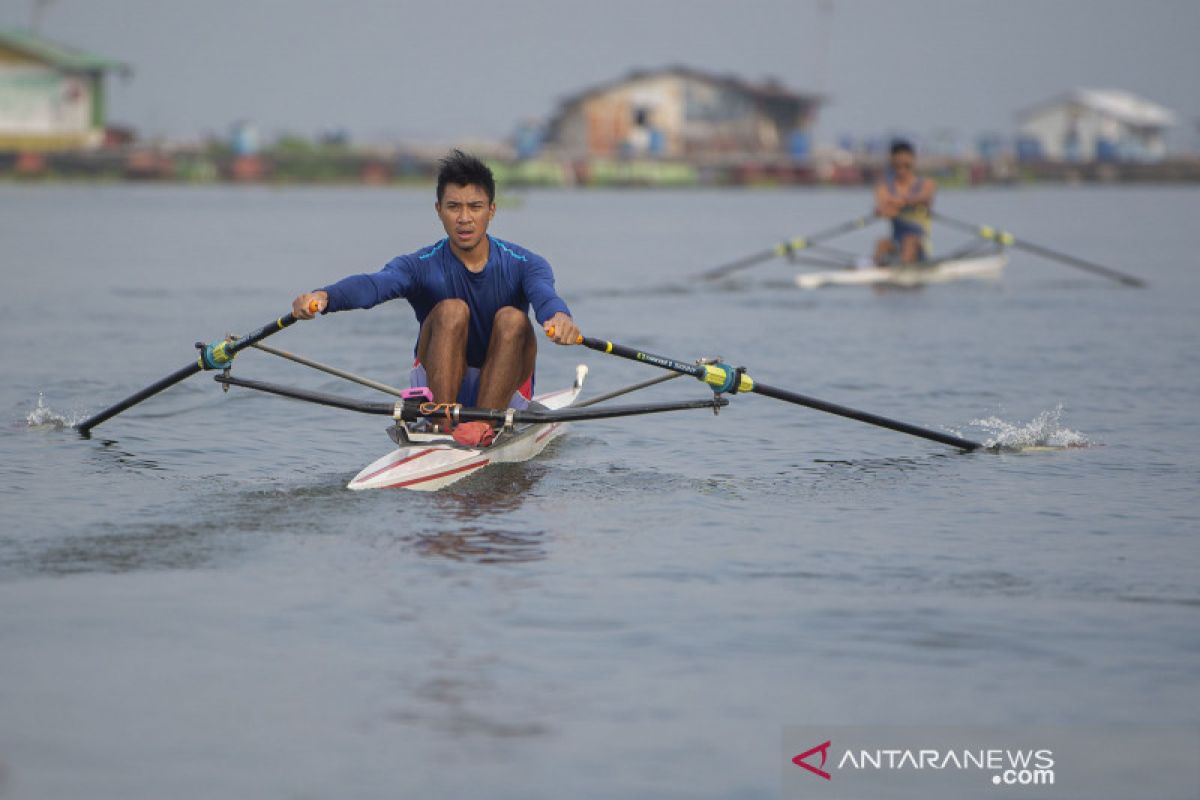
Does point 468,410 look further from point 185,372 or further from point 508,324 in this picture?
point 185,372

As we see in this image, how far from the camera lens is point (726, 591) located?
8.88 m

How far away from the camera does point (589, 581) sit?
902 cm

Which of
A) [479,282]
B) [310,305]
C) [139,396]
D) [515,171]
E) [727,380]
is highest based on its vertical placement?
[515,171]

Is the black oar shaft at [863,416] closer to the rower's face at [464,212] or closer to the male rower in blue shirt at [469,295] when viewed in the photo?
the male rower in blue shirt at [469,295]

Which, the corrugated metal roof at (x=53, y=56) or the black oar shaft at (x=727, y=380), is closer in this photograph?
the black oar shaft at (x=727, y=380)

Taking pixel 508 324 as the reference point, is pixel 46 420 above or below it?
below

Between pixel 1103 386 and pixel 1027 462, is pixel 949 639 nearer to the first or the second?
pixel 1027 462

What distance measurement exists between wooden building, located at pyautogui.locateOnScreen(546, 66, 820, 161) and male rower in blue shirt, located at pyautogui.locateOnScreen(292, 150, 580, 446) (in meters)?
94.1

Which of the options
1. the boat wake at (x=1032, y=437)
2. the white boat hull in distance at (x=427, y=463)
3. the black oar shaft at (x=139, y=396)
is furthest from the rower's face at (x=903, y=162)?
the white boat hull in distance at (x=427, y=463)

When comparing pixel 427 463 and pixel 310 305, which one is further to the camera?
pixel 427 463

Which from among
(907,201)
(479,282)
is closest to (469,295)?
(479,282)

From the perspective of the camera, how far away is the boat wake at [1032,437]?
44.0ft

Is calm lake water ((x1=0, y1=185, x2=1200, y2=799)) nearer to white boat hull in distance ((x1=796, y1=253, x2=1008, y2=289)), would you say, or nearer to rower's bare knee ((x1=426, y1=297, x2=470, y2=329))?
rower's bare knee ((x1=426, y1=297, x2=470, y2=329))

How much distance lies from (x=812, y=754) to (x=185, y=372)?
22.9 feet
